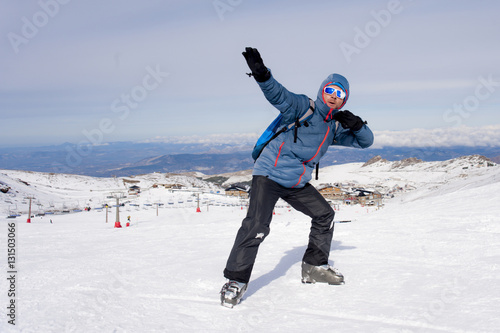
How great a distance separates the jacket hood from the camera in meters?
4.32

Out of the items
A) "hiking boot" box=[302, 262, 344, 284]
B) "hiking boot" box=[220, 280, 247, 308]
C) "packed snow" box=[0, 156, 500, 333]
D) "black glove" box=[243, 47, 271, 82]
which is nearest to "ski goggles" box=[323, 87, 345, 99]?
"black glove" box=[243, 47, 271, 82]

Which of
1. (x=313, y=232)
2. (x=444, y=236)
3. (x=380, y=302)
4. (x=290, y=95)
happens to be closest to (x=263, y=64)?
(x=290, y=95)

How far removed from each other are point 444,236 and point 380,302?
3.65m

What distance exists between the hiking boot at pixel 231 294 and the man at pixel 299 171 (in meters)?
0.02

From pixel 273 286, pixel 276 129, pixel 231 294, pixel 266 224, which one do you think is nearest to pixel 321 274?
pixel 273 286

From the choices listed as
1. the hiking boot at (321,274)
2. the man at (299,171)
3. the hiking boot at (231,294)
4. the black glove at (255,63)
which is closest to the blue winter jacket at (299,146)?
the man at (299,171)

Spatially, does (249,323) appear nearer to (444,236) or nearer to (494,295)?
(494,295)

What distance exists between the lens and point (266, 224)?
4.10m

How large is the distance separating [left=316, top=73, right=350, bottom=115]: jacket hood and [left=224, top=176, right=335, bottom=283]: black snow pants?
1086mm

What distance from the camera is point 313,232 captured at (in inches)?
182

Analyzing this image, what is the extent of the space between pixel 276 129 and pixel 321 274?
76.5 inches

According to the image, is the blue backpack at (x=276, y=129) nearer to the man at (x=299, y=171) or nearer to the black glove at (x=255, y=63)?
the man at (x=299, y=171)

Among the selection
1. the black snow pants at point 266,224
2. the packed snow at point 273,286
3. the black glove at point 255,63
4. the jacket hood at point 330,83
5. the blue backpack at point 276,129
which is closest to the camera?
the packed snow at point 273,286

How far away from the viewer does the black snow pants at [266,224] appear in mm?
3938
